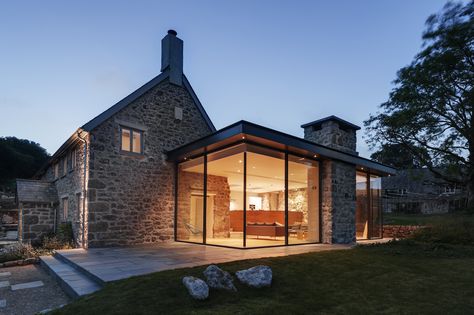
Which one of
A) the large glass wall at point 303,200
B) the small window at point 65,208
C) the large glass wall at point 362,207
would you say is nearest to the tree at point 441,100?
the large glass wall at point 362,207

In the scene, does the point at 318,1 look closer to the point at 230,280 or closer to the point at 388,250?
the point at 388,250

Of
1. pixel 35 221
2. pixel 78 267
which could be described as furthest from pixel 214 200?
pixel 35 221

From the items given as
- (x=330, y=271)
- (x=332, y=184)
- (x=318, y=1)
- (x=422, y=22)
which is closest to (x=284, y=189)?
(x=332, y=184)

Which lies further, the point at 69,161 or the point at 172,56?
the point at 172,56

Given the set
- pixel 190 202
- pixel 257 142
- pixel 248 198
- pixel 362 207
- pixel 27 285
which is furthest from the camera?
pixel 362 207

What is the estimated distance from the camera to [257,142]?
974 centimetres

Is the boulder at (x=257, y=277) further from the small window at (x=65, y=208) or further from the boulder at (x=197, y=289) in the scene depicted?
the small window at (x=65, y=208)

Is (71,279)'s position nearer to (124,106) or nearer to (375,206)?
(124,106)

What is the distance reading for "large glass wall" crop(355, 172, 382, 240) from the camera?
13.5 meters

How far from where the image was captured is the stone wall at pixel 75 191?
36.1 ft

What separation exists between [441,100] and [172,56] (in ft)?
55.0

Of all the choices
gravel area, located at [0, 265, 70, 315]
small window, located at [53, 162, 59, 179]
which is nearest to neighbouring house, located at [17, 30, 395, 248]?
small window, located at [53, 162, 59, 179]

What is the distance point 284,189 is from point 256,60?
32.0 ft

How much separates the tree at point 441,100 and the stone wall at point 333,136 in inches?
339
